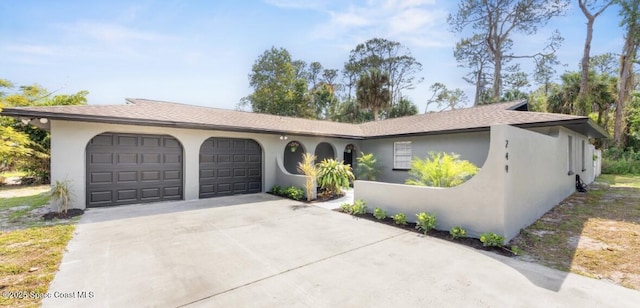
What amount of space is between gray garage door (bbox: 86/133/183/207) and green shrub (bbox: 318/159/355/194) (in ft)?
16.9

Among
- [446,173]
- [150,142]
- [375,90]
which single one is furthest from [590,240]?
[375,90]

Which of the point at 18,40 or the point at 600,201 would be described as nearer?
the point at 600,201

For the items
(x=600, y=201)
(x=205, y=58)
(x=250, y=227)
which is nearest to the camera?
(x=250, y=227)

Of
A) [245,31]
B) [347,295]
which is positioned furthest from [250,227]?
[245,31]

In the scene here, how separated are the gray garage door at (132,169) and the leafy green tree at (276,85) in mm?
20336

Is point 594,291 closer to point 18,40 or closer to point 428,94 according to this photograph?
point 18,40

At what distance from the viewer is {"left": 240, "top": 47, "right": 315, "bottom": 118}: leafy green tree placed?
93.9ft

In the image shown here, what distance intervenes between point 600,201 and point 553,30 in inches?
789

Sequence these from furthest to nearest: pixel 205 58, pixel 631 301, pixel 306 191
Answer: pixel 205 58
pixel 306 191
pixel 631 301

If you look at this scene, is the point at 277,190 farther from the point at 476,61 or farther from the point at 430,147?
the point at 476,61

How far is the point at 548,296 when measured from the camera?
3.21m

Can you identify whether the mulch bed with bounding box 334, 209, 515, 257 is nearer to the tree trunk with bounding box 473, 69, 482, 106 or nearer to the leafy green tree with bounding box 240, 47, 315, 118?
the leafy green tree with bounding box 240, 47, 315, 118

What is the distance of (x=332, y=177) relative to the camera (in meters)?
9.88

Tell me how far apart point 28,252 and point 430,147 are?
483 inches
